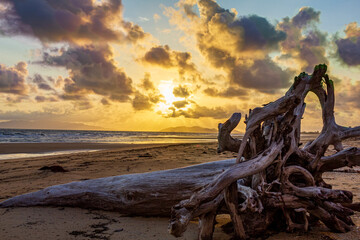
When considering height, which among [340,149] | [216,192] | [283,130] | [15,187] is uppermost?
[283,130]

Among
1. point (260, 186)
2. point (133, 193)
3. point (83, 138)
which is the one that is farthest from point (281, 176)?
point (83, 138)

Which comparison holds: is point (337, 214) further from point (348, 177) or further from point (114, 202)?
point (348, 177)

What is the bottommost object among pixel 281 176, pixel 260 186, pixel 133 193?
pixel 133 193

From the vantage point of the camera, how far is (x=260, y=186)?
320 cm

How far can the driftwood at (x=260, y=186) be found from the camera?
3.03 meters

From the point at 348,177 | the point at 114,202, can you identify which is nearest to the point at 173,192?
the point at 114,202

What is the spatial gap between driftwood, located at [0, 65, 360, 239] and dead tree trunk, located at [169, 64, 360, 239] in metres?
0.01

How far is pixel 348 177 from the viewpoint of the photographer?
23.6 feet

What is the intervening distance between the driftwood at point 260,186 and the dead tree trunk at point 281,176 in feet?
0.04

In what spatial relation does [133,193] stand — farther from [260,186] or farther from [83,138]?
[83,138]

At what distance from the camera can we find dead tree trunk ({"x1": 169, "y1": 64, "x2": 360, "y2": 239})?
9.89 feet

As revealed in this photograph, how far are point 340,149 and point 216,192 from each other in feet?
7.79

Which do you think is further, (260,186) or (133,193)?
(133,193)

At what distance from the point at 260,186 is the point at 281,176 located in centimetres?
41
